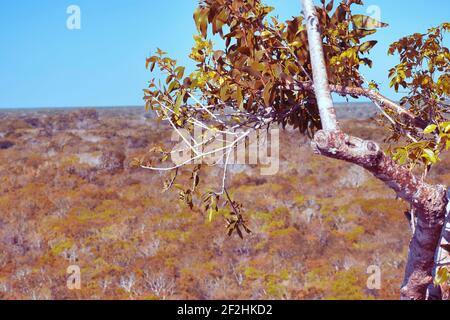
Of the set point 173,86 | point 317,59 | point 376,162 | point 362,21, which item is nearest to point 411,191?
point 376,162

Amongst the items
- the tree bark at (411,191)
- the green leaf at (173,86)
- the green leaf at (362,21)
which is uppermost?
the green leaf at (362,21)

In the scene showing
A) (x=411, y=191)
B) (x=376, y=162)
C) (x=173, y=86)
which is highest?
(x=173, y=86)

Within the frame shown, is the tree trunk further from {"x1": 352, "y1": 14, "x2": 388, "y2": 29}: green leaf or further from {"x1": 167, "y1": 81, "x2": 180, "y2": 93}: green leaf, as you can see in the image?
{"x1": 167, "y1": 81, "x2": 180, "y2": 93}: green leaf

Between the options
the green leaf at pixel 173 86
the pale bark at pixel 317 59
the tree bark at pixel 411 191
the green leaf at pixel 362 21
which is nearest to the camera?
the tree bark at pixel 411 191

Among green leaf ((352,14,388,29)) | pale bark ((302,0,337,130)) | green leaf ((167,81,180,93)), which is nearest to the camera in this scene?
pale bark ((302,0,337,130))

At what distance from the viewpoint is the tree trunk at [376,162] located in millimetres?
1937

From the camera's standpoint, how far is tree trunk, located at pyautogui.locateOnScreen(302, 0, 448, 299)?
1.94 m

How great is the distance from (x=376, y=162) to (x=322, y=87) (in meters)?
0.42

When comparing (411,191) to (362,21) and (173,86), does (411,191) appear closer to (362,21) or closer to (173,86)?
(362,21)

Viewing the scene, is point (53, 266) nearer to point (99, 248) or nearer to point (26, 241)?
point (99, 248)

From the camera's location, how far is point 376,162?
77.2 inches

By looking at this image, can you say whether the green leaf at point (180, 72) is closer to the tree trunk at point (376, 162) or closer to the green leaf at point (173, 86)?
the green leaf at point (173, 86)

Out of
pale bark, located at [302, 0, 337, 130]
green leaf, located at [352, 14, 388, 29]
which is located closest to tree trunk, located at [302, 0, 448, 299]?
pale bark, located at [302, 0, 337, 130]

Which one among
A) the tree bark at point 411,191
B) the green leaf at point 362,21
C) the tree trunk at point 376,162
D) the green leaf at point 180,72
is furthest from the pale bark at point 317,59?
the green leaf at point 180,72
